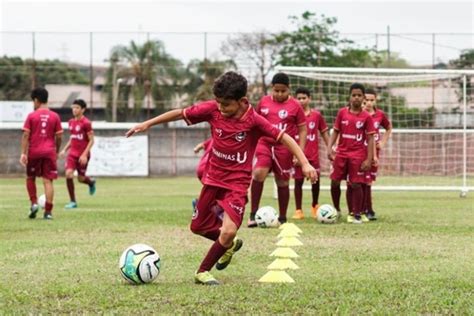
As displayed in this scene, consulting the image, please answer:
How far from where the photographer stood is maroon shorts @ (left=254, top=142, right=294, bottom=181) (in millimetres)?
12664

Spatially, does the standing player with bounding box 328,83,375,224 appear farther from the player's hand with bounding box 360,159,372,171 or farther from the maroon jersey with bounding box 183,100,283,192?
the maroon jersey with bounding box 183,100,283,192

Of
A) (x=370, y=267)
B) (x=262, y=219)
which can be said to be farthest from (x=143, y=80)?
(x=370, y=267)

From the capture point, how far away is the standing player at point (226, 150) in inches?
286

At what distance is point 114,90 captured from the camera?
49.3 metres

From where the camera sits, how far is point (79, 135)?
1789 centimetres

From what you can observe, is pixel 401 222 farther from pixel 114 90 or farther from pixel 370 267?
pixel 114 90

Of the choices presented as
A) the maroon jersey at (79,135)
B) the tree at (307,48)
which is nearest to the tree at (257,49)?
the tree at (307,48)

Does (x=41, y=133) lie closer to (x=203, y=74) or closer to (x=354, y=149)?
(x=354, y=149)

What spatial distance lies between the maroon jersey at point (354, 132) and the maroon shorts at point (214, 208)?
575 centimetres

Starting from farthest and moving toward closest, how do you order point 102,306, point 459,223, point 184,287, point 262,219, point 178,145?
point 178,145 → point 459,223 → point 262,219 → point 184,287 → point 102,306

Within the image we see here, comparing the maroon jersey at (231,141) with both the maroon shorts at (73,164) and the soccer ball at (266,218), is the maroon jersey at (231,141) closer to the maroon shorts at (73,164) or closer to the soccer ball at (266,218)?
the soccer ball at (266,218)

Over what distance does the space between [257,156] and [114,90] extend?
37.4 metres

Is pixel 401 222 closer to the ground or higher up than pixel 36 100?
closer to the ground

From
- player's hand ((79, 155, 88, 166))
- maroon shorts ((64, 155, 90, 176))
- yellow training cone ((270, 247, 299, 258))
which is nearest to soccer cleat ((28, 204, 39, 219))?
player's hand ((79, 155, 88, 166))
